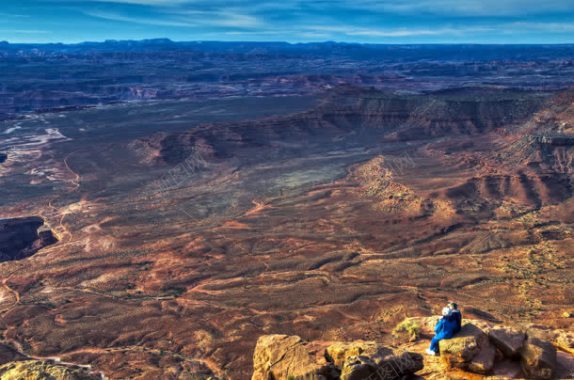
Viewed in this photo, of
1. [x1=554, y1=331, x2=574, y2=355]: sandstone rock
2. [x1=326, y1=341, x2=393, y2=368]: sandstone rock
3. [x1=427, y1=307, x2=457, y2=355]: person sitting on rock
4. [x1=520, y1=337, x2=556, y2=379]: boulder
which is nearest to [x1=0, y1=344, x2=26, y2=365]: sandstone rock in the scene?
[x1=326, y1=341, x2=393, y2=368]: sandstone rock

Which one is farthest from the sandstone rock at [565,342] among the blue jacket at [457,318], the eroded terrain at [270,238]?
the eroded terrain at [270,238]

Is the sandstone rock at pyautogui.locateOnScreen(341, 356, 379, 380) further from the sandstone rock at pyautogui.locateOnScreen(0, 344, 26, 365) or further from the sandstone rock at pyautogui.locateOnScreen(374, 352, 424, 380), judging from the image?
the sandstone rock at pyautogui.locateOnScreen(0, 344, 26, 365)

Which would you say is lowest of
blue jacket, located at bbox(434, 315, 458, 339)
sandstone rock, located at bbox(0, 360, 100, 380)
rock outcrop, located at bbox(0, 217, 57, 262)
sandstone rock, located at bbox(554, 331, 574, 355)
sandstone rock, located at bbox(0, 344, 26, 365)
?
sandstone rock, located at bbox(0, 344, 26, 365)

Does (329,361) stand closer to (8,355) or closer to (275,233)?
(8,355)

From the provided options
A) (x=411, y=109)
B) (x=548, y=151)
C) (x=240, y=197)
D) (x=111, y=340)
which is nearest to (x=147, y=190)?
(x=240, y=197)

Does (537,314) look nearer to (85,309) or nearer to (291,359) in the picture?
(291,359)
